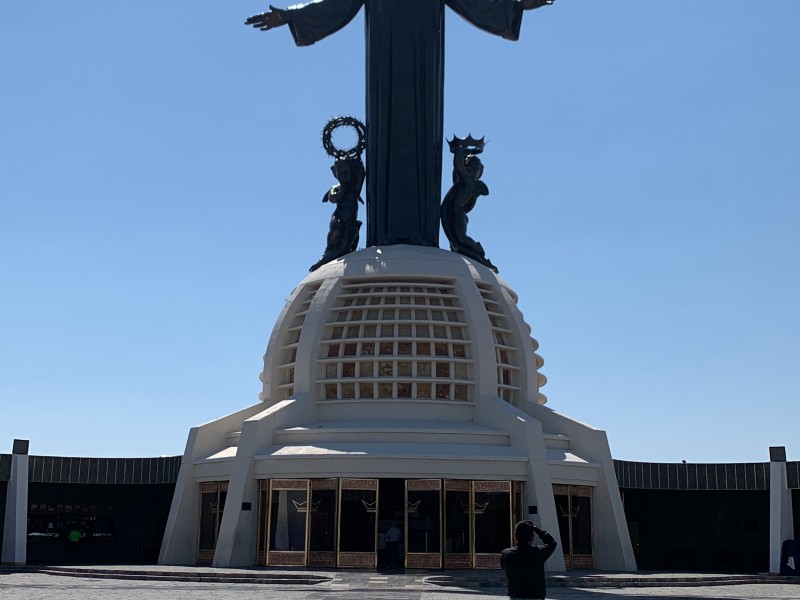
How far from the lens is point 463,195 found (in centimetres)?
4781

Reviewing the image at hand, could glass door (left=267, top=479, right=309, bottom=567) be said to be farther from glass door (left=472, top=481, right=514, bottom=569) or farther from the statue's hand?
the statue's hand

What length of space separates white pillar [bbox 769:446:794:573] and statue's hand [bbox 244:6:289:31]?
2810 cm

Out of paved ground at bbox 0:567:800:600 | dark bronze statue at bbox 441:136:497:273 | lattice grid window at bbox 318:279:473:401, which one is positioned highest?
dark bronze statue at bbox 441:136:497:273

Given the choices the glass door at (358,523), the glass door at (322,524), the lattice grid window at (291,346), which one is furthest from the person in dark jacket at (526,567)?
the lattice grid window at (291,346)

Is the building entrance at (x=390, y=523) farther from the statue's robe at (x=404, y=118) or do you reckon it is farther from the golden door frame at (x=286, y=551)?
the statue's robe at (x=404, y=118)

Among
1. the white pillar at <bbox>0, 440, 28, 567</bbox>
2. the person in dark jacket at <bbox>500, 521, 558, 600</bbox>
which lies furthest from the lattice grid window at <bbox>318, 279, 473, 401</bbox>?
the person in dark jacket at <bbox>500, 521, 558, 600</bbox>

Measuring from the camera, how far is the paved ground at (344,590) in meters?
24.4

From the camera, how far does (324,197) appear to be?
4931 centimetres

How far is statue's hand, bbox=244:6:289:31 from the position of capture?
50562mm

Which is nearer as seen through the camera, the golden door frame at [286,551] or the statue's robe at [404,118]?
the golden door frame at [286,551]

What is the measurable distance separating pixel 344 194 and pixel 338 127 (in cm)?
334

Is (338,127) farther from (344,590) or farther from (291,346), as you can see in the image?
(344,590)

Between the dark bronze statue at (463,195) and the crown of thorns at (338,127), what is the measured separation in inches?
162

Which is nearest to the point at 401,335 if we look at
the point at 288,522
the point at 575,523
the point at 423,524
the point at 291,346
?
the point at 291,346
